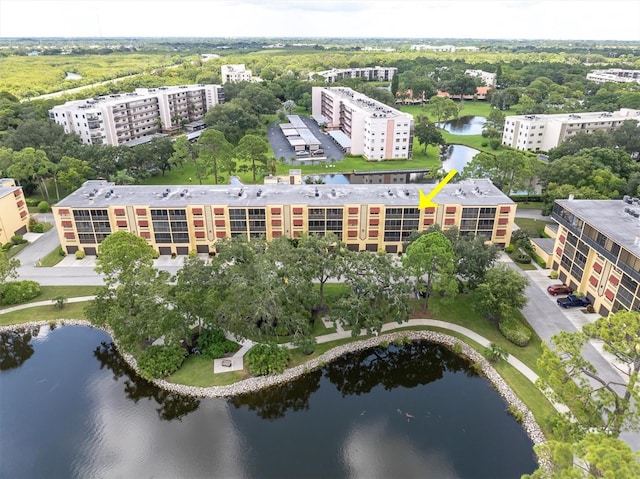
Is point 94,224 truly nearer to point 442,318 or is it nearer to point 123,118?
point 442,318

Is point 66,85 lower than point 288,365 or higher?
higher

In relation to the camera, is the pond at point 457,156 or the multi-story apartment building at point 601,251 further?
the pond at point 457,156

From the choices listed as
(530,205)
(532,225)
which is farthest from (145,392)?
(530,205)

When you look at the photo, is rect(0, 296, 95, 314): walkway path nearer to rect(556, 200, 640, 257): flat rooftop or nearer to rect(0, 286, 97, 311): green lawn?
rect(0, 286, 97, 311): green lawn

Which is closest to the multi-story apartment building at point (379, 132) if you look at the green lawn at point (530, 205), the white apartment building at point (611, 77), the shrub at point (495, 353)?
the green lawn at point (530, 205)

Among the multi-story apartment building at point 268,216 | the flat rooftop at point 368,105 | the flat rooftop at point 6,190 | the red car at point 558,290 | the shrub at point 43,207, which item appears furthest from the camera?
the flat rooftop at point 368,105

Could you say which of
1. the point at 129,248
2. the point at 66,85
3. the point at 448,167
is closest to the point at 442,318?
the point at 129,248

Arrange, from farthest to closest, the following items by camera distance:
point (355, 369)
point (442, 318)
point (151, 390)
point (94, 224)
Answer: point (94, 224) < point (442, 318) < point (355, 369) < point (151, 390)

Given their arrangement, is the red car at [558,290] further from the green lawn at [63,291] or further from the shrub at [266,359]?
the green lawn at [63,291]
